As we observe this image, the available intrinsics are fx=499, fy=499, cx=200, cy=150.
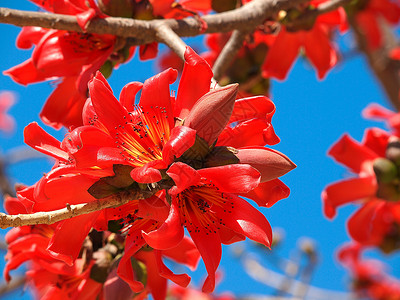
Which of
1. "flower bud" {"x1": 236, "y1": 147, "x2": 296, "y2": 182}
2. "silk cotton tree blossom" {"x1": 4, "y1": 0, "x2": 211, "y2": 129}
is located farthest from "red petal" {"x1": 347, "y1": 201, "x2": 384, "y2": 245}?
"flower bud" {"x1": 236, "y1": 147, "x2": 296, "y2": 182}

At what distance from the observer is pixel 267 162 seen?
3.06 ft

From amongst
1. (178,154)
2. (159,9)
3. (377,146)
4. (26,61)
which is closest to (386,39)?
(377,146)

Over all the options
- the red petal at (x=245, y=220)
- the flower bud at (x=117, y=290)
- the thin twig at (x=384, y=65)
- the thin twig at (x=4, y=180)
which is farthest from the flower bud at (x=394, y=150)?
the thin twig at (x=4, y=180)

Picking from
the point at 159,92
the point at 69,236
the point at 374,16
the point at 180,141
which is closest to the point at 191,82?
the point at 159,92

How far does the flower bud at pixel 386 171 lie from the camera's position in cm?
183

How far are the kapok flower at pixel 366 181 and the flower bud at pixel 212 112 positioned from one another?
3.52 ft

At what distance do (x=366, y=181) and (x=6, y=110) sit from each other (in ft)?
15.6

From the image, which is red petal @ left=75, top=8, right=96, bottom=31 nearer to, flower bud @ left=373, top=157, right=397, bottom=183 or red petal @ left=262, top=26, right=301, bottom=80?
red petal @ left=262, top=26, right=301, bottom=80

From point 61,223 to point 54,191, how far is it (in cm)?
8

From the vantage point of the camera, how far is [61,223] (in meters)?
1.01

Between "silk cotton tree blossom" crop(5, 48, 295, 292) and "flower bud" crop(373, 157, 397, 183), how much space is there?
97cm

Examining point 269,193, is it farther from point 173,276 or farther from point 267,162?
point 173,276

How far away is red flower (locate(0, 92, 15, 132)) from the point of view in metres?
5.56

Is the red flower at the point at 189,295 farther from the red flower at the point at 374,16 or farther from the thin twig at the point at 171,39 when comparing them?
the thin twig at the point at 171,39
